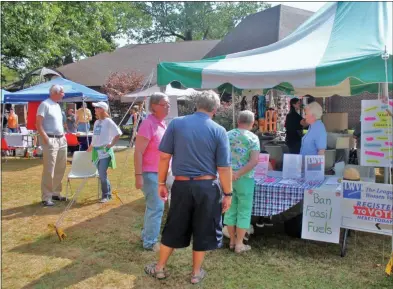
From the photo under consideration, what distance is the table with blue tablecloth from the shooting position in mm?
3904

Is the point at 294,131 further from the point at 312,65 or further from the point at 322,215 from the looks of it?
the point at 322,215

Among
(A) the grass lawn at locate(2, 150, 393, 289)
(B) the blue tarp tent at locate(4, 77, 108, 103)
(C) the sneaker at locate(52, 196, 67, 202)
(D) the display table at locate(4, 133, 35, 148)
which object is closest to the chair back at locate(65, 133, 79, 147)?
(B) the blue tarp tent at locate(4, 77, 108, 103)

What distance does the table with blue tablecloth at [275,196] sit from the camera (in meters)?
3.90

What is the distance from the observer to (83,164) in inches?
249

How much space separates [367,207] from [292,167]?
975mm

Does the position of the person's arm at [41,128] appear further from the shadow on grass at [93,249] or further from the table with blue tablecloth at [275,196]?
the table with blue tablecloth at [275,196]

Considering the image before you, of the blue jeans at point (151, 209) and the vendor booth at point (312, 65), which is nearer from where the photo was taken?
the vendor booth at point (312, 65)

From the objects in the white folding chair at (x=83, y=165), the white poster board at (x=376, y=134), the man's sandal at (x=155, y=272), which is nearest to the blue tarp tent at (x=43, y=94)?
the white folding chair at (x=83, y=165)

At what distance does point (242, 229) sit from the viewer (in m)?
3.86

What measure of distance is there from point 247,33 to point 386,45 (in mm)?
11262

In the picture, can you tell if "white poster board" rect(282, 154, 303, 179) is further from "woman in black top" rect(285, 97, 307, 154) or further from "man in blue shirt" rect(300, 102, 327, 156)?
"woman in black top" rect(285, 97, 307, 154)

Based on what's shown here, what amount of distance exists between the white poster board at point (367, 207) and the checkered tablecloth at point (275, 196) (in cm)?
40

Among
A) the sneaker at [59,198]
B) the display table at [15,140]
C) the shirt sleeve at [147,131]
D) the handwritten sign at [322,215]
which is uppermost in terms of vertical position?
the shirt sleeve at [147,131]

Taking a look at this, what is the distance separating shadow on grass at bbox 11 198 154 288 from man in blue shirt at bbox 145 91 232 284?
2.63ft
